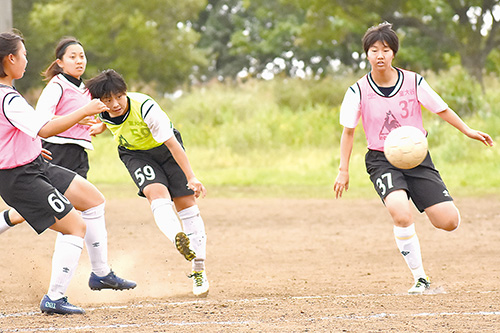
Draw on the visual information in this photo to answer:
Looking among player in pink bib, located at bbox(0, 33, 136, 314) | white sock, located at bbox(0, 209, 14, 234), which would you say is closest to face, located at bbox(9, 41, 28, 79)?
player in pink bib, located at bbox(0, 33, 136, 314)

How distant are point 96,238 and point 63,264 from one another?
102 centimetres

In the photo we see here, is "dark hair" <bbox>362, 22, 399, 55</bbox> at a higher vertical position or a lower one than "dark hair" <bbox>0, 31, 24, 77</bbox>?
higher

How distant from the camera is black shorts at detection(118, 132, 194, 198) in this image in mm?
6383

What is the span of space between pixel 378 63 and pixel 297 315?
80.3 inches

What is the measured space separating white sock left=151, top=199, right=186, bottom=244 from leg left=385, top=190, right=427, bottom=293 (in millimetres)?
1603

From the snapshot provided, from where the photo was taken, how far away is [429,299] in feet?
18.7

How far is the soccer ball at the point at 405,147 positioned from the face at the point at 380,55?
0.49 m

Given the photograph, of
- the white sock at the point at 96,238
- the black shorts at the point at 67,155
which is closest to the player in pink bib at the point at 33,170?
the white sock at the point at 96,238

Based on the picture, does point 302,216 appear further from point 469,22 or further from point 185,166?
point 469,22

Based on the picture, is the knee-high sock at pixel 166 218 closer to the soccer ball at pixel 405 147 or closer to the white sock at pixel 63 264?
the white sock at pixel 63 264

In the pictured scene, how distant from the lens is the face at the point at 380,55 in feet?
19.8

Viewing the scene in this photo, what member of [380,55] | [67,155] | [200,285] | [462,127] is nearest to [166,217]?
[200,285]

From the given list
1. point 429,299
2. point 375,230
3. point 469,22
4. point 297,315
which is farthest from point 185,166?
point 469,22

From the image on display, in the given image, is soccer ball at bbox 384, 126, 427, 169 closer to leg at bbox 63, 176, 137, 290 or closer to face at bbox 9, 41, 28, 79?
leg at bbox 63, 176, 137, 290
